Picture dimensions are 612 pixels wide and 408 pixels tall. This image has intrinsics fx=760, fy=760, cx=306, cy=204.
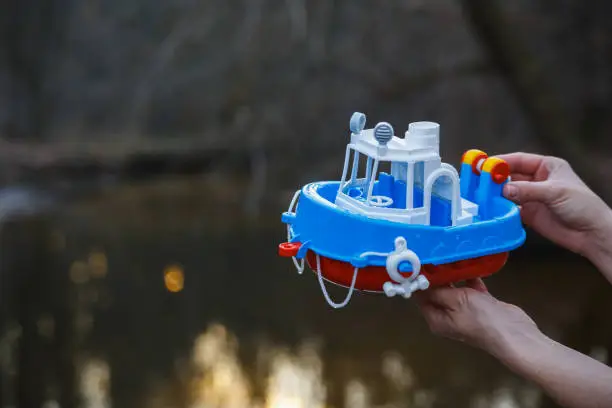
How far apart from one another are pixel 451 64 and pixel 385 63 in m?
0.30

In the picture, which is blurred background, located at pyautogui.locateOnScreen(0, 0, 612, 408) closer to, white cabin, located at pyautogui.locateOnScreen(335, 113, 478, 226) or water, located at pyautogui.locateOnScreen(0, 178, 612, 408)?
water, located at pyautogui.locateOnScreen(0, 178, 612, 408)

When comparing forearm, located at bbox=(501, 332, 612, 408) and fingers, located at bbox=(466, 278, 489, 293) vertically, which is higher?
fingers, located at bbox=(466, 278, 489, 293)

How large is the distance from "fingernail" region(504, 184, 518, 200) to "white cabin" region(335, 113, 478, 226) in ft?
0.15

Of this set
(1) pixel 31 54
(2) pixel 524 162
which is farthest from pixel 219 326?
(1) pixel 31 54

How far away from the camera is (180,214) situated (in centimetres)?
323

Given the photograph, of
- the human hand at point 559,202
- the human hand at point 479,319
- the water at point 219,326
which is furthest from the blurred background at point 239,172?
the human hand at point 479,319

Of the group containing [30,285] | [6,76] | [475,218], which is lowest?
[30,285]

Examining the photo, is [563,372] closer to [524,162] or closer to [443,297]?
[443,297]

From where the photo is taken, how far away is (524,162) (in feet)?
3.54

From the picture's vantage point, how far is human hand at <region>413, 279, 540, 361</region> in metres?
0.84

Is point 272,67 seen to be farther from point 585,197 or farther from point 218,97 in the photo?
point 585,197

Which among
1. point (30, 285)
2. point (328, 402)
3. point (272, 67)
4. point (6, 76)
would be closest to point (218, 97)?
point (272, 67)

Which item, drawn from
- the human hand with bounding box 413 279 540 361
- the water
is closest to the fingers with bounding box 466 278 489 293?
the human hand with bounding box 413 279 540 361

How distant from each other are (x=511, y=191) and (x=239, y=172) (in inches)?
110
